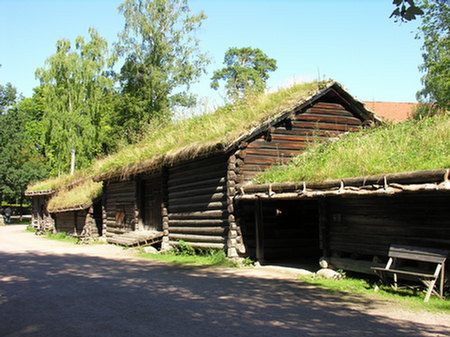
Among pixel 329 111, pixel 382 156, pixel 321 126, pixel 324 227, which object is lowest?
pixel 324 227

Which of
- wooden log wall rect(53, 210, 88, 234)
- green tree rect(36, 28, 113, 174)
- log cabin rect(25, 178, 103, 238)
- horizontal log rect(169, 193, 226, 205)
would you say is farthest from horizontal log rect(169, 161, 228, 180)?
green tree rect(36, 28, 113, 174)

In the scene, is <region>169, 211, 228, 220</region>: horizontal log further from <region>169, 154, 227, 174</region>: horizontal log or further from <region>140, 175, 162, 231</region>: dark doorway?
<region>140, 175, 162, 231</region>: dark doorway

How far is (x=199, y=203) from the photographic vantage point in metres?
14.5

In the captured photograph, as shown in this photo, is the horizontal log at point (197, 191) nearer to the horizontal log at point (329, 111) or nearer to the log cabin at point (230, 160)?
the log cabin at point (230, 160)

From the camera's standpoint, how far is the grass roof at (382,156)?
877 centimetres

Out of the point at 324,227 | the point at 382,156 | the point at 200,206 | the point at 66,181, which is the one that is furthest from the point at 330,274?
the point at 66,181

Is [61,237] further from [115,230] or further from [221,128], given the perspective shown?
[221,128]

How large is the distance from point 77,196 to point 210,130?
46.9 feet

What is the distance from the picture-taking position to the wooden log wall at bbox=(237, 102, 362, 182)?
1353 cm

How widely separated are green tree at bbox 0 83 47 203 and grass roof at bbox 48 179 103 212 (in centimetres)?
1600

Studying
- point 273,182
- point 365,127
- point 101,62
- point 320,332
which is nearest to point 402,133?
point 273,182

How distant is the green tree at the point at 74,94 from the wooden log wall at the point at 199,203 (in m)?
22.8

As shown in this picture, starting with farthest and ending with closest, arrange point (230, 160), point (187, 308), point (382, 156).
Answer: point (230, 160)
point (382, 156)
point (187, 308)

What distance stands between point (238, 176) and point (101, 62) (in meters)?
27.6
